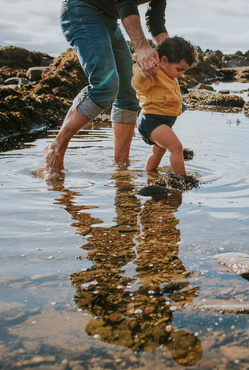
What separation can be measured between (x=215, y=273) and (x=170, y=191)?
177cm

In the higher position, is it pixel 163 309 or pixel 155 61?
pixel 155 61

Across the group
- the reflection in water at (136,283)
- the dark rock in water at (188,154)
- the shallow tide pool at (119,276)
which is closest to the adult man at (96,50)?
the shallow tide pool at (119,276)

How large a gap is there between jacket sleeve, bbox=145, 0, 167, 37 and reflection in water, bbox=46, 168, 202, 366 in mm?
2608

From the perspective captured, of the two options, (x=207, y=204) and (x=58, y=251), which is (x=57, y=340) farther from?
(x=207, y=204)

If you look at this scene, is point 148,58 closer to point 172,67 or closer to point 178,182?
point 172,67

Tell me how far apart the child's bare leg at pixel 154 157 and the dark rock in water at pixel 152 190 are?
899 mm

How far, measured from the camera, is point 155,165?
4766 mm

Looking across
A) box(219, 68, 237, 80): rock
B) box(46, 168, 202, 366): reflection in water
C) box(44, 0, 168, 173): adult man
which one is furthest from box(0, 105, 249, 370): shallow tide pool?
box(219, 68, 237, 80): rock

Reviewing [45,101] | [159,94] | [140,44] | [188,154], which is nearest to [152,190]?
[159,94]

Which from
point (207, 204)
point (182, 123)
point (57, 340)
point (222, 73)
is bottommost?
point (57, 340)

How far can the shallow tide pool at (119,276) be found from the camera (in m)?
1.51

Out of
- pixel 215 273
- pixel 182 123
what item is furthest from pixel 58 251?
pixel 182 123

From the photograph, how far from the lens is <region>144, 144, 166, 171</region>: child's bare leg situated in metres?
4.61

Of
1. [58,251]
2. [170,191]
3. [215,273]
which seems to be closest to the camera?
[215,273]
